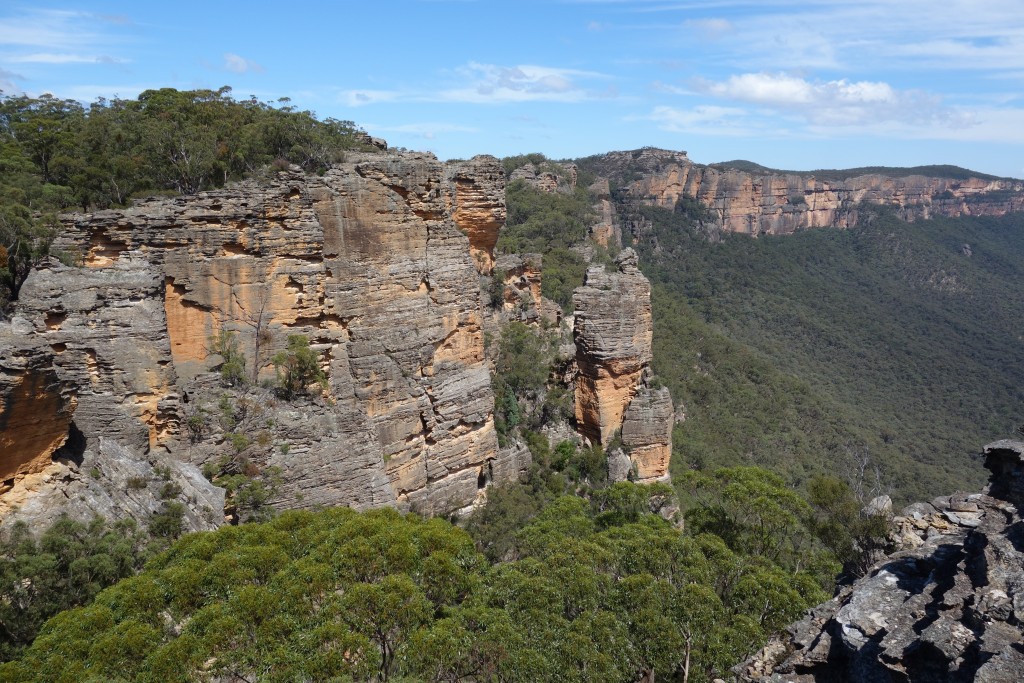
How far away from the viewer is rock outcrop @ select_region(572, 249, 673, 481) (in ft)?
94.5

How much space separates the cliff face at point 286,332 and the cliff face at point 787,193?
8582 centimetres

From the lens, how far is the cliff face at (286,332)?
14969 millimetres

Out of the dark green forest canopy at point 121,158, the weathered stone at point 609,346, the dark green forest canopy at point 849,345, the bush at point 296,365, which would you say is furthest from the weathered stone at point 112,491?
the dark green forest canopy at point 849,345

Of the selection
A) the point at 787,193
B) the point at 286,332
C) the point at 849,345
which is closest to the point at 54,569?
the point at 286,332

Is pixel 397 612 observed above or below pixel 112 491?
below

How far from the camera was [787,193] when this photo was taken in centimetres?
12125

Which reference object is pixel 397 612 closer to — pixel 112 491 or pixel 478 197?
pixel 112 491

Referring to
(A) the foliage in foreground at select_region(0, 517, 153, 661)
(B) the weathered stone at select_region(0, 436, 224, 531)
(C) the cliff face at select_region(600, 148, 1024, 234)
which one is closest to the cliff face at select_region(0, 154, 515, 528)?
(B) the weathered stone at select_region(0, 436, 224, 531)

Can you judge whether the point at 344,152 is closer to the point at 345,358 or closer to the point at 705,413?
the point at 345,358

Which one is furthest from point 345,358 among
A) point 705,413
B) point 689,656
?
point 705,413

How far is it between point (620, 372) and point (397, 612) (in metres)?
19.6

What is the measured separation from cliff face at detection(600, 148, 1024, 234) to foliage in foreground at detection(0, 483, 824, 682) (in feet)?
308

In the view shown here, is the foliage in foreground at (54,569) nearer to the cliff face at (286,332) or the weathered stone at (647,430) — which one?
the cliff face at (286,332)

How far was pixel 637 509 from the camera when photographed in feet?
70.2
